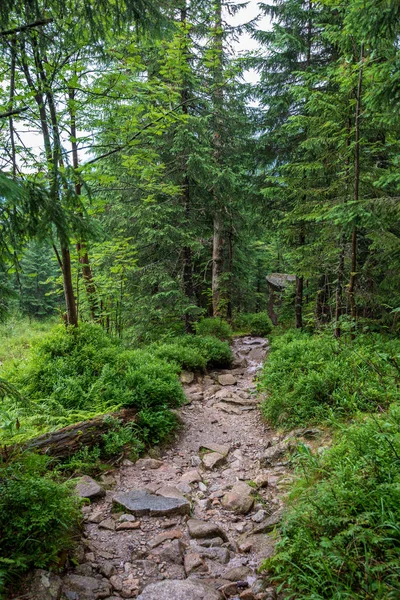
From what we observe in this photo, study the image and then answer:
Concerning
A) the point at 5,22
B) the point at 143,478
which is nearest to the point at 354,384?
the point at 143,478

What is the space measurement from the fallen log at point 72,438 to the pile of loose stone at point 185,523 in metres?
→ 0.54

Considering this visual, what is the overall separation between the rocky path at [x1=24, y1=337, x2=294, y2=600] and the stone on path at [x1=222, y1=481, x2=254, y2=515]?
0.01 meters

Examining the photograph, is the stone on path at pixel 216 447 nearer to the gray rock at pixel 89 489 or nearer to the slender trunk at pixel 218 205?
the gray rock at pixel 89 489

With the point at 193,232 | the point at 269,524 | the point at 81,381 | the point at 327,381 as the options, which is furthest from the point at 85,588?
the point at 193,232

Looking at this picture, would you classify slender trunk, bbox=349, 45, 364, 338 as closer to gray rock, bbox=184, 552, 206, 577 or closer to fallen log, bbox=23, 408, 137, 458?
fallen log, bbox=23, 408, 137, 458

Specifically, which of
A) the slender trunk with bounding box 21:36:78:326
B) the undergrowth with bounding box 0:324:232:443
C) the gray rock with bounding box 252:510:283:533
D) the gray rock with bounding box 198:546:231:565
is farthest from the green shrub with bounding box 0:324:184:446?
the gray rock with bounding box 252:510:283:533

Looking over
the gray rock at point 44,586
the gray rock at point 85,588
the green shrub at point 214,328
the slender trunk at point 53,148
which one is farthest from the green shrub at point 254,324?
the gray rock at point 44,586

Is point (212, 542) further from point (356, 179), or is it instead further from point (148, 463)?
point (356, 179)

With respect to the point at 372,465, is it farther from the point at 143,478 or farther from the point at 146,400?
the point at 146,400

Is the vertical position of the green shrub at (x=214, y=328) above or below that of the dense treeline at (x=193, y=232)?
below

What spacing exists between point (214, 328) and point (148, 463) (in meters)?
7.90

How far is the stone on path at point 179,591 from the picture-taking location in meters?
2.69

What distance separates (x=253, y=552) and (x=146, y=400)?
3258mm

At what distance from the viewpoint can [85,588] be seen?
9.01ft
